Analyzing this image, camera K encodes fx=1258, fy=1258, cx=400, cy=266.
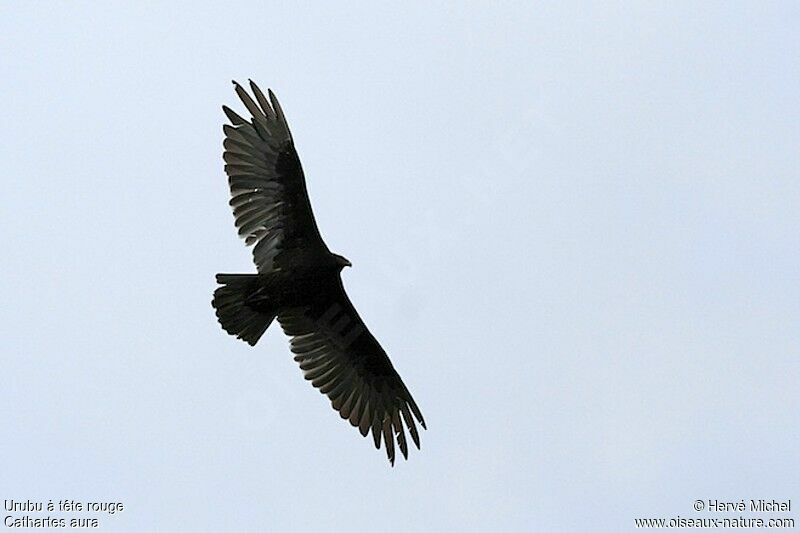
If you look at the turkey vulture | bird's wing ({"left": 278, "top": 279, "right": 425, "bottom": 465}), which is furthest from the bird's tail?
bird's wing ({"left": 278, "top": 279, "right": 425, "bottom": 465})

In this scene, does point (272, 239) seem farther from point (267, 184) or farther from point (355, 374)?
point (355, 374)

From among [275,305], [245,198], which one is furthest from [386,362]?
[245,198]

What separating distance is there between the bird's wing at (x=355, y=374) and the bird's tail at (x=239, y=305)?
1.03 m

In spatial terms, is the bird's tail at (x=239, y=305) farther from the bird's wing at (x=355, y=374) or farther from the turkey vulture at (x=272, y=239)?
the bird's wing at (x=355, y=374)

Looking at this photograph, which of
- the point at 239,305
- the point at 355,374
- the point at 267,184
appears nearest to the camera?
the point at 239,305

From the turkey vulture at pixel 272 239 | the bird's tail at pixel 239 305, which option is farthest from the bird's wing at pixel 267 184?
the bird's tail at pixel 239 305

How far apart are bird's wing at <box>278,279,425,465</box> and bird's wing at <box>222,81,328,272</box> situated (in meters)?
1.22

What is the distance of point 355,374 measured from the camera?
18547 millimetres

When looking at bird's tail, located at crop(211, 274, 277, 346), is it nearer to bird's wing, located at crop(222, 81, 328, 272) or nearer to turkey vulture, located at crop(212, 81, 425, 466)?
turkey vulture, located at crop(212, 81, 425, 466)

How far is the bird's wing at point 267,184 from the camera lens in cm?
1733

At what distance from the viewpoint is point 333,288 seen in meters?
17.7

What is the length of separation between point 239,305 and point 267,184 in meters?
1.75

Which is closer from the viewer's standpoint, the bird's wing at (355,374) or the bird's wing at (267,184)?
the bird's wing at (267,184)

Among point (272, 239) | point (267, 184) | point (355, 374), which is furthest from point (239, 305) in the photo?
point (355, 374)
